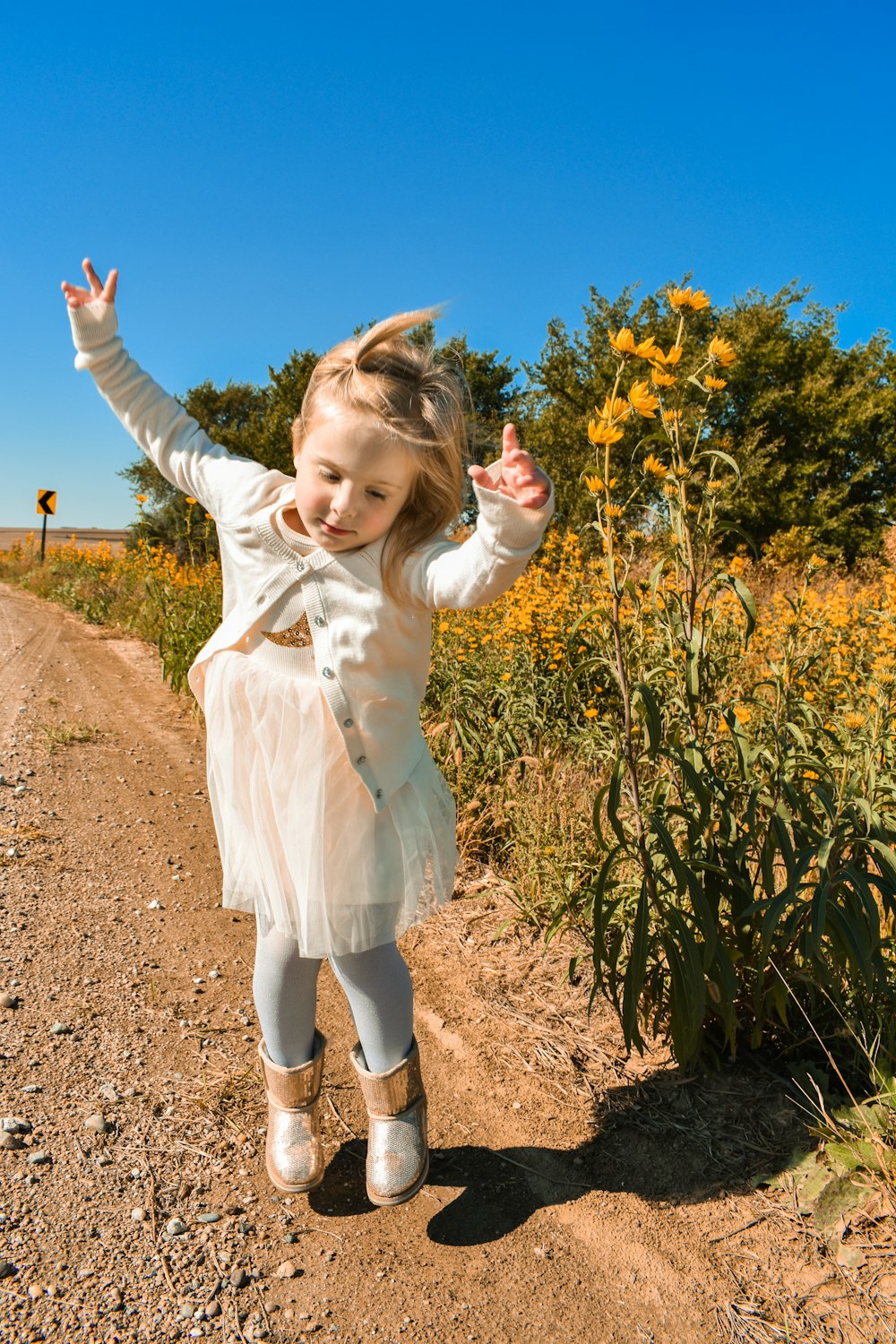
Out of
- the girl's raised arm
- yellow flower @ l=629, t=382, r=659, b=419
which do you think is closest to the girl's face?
the girl's raised arm

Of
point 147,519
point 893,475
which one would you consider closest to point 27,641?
point 147,519

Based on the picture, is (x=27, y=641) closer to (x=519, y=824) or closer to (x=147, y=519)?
(x=519, y=824)

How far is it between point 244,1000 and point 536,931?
2.94 feet

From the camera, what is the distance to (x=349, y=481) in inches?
61.9

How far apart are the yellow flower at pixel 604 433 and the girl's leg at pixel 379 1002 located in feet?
3.27

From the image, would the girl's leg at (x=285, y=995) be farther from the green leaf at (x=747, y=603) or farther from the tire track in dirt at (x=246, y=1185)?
the green leaf at (x=747, y=603)

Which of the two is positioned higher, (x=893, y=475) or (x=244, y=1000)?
(x=893, y=475)

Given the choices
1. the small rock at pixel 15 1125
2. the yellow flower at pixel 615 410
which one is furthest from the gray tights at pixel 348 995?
the yellow flower at pixel 615 410

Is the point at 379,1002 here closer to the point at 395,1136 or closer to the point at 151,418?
the point at 395,1136

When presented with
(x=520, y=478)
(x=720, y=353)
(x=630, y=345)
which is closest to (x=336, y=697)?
(x=520, y=478)

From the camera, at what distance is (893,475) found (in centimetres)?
1508

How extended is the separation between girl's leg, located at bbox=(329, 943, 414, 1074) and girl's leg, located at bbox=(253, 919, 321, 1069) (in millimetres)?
76

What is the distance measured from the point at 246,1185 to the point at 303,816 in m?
0.79

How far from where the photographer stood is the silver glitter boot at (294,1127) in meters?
1.72
